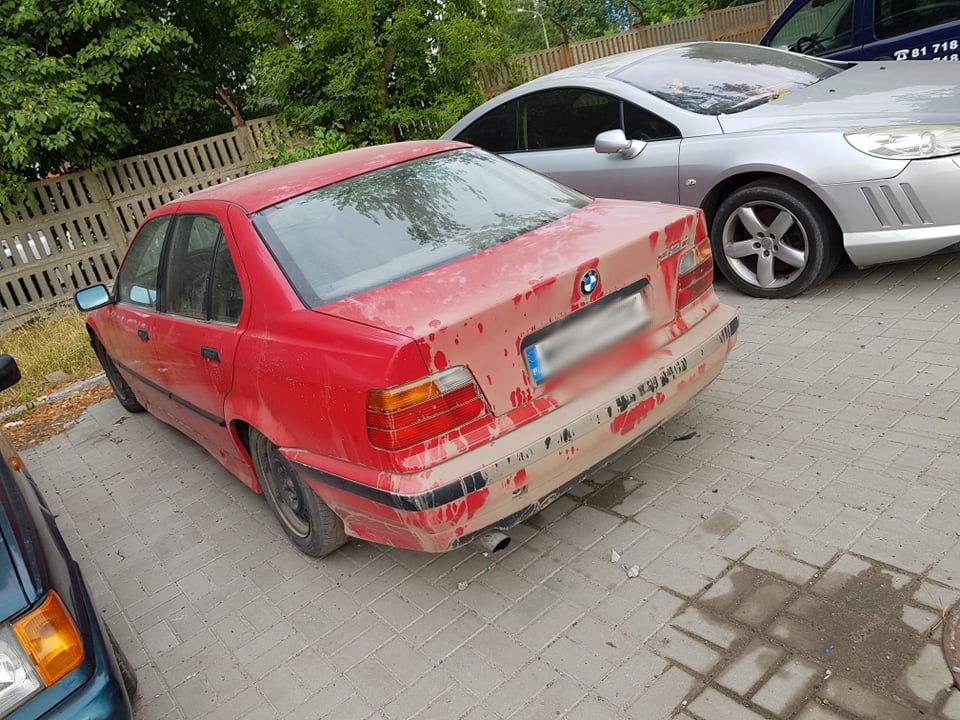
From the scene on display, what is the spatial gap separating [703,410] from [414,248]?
1.79 m

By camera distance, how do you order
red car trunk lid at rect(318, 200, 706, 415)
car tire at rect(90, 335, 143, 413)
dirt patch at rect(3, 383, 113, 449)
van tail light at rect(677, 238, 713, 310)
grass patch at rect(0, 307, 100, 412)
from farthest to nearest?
grass patch at rect(0, 307, 100, 412) → dirt patch at rect(3, 383, 113, 449) → car tire at rect(90, 335, 143, 413) → van tail light at rect(677, 238, 713, 310) → red car trunk lid at rect(318, 200, 706, 415)

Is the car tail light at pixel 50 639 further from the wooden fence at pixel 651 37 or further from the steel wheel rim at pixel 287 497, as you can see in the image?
the wooden fence at pixel 651 37

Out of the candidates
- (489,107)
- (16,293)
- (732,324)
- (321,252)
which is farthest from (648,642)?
(16,293)

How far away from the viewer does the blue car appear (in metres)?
1.96

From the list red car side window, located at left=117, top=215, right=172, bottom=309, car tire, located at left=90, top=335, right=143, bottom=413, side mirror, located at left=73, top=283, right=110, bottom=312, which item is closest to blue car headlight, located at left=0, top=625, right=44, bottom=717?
red car side window, located at left=117, top=215, right=172, bottom=309

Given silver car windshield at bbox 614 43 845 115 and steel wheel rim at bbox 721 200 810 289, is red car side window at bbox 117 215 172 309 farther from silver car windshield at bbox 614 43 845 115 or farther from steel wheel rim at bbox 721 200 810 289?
steel wheel rim at bbox 721 200 810 289

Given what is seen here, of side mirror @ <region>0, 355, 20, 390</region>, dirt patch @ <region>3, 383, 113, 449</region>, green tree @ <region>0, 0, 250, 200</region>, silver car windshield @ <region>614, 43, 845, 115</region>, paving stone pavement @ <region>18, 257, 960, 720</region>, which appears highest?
green tree @ <region>0, 0, 250, 200</region>


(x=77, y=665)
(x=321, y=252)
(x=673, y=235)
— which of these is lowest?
(x=77, y=665)

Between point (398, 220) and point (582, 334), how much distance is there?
3.22 ft

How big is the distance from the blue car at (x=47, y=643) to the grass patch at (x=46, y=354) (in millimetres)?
5063

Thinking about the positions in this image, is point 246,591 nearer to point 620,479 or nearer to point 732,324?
point 620,479

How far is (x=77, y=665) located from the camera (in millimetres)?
2049

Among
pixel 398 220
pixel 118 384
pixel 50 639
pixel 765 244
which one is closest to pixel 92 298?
pixel 118 384

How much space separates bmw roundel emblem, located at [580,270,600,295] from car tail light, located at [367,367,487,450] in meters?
0.54
